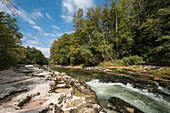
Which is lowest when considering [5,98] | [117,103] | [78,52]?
[117,103]

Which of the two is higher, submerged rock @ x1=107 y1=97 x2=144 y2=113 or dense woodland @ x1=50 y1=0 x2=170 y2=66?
dense woodland @ x1=50 y1=0 x2=170 y2=66

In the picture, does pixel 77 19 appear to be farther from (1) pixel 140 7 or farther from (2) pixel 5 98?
(2) pixel 5 98

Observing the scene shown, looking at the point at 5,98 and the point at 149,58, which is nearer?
the point at 5,98

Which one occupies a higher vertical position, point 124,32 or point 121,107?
point 124,32

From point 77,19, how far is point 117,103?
26.7 m

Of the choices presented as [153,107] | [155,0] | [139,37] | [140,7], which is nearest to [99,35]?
[139,37]

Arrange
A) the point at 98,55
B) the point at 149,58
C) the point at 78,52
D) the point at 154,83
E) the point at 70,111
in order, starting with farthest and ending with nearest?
the point at 78,52 < the point at 98,55 < the point at 149,58 < the point at 154,83 < the point at 70,111

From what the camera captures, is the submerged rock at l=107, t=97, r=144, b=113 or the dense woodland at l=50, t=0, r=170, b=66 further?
the dense woodland at l=50, t=0, r=170, b=66

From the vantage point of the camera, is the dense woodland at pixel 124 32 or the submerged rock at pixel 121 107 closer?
the submerged rock at pixel 121 107

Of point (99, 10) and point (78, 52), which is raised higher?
point (99, 10)

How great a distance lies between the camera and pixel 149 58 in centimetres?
1875

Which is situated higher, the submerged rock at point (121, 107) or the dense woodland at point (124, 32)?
the dense woodland at point (124, 32)

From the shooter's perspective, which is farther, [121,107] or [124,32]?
[124,32]

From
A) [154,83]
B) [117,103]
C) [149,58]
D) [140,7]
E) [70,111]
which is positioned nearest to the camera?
[70,111]
